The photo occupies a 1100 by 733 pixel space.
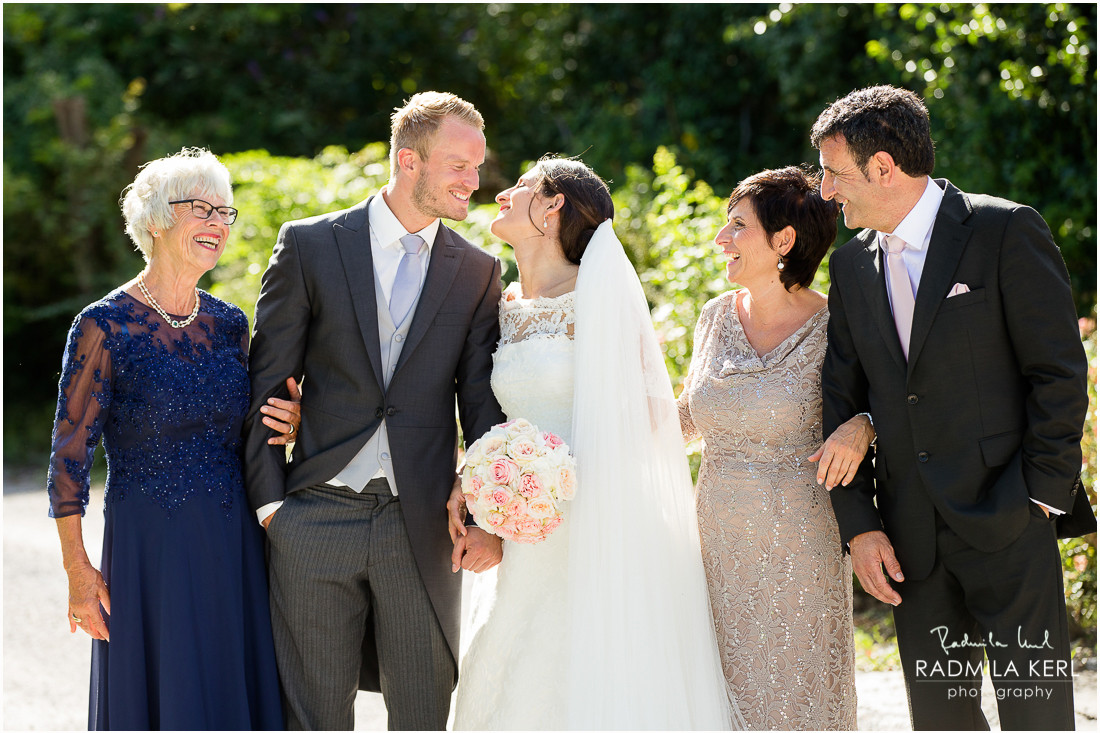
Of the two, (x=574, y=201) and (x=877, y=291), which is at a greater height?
(x=574, y=201)

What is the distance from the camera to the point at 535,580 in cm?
350

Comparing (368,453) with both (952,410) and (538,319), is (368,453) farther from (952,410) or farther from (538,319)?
(952,410)

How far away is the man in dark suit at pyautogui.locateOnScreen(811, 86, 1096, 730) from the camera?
9.75 feet

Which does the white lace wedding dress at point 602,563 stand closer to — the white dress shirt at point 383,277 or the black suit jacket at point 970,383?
the white dress shirt at point 383,277

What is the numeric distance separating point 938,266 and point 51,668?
5580 millimetres

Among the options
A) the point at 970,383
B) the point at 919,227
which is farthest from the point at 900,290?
the point at 970,383

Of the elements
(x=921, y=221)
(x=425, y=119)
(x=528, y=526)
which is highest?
(x=425, y=119)

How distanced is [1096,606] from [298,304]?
4273 mm

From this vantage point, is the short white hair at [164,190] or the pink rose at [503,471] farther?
the short white hair at [164,190]

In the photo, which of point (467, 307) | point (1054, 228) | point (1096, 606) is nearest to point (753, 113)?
point (1054, 228)

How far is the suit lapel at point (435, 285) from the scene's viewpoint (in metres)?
3.46

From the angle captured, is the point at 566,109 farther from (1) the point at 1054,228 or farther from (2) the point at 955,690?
(2) the point at 955,690

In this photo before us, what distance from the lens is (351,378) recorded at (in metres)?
3.43

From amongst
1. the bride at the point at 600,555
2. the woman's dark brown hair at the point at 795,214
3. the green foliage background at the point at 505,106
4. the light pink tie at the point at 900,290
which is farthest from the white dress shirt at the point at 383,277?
the green foliage background at the point at 505,106
